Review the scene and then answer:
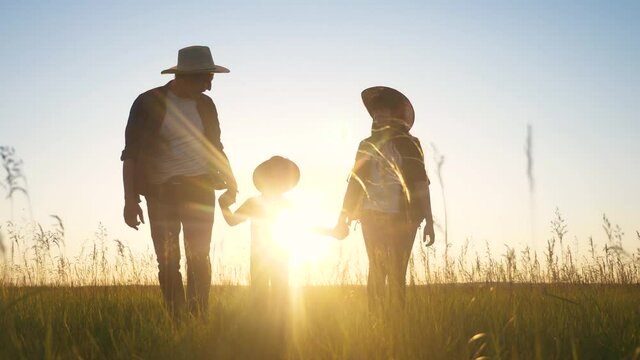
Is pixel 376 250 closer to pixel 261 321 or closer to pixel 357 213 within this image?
pixel 357 213

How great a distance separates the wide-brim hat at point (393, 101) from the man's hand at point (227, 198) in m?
1.31

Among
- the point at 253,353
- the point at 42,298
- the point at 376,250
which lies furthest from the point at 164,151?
the point at 253,353

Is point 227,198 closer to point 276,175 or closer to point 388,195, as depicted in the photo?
point 276,175

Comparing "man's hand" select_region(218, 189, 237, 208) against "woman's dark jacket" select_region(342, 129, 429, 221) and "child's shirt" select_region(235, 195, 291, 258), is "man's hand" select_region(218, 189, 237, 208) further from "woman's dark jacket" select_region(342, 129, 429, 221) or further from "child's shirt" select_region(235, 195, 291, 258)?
"woman's dark jacket" select_region(342, 129, 429, 221)

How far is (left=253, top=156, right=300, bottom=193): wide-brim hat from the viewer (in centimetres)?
482

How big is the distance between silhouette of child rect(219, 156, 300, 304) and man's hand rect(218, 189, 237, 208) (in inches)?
24.9

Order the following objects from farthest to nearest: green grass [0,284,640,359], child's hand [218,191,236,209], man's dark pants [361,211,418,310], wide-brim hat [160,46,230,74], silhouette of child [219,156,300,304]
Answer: child's hand [218,191,236,209] < wide-brim hat [160,46,230,74] < man's dark pants [361,211,418,310] < silhouette of child [219,156,300,304] < green grass [0,284,640,359]

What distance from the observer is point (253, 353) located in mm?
3449

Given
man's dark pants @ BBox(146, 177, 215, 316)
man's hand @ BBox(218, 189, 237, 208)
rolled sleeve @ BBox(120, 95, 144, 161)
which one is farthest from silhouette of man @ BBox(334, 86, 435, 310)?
rolled sleeve @ BBox(120, 95, 144, 161)

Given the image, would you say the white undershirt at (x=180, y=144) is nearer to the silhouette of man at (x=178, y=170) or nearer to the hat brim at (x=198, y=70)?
the silhouette of man at (x=178, y=170)

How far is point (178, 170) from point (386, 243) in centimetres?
170

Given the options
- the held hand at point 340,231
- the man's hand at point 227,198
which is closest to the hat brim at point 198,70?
the man's hand at point 227,198

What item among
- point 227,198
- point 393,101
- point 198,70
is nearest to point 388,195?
point 393,101

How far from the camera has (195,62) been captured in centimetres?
549
